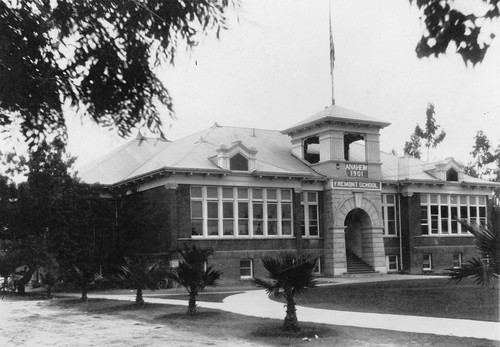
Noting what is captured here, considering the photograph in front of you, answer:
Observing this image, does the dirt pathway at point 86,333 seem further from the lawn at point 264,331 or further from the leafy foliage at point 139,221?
the leafy foliage at point 139,221

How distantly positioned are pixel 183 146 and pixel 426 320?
23.9 m

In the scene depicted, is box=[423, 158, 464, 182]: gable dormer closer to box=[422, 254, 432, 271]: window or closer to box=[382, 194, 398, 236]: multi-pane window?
box=[382, 194, 398, 236]: multi-pane window

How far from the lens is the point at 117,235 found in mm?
30047

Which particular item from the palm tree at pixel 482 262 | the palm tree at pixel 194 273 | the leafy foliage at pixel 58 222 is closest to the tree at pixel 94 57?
the palm tree at pixel 482 262

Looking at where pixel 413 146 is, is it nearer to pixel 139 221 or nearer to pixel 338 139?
pixel 338 139

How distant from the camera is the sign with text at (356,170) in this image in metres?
35.3

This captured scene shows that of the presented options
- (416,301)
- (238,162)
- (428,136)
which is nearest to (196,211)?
(238,162)

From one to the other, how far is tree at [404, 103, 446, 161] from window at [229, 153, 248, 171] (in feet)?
109

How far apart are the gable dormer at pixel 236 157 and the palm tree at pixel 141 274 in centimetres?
1174

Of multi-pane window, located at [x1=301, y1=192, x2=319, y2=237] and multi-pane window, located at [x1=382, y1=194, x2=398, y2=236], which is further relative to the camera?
multi-pane window, located at [x1=382, y1=194, x2=398, y2=236]

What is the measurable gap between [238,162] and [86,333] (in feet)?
62.2

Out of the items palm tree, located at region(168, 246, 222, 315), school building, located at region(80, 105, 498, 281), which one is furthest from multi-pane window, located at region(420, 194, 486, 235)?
palm tree, located at region(168, 246, 222, 315)

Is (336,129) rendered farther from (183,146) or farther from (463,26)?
(463,26)

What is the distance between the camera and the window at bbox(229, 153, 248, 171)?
3152 cm
